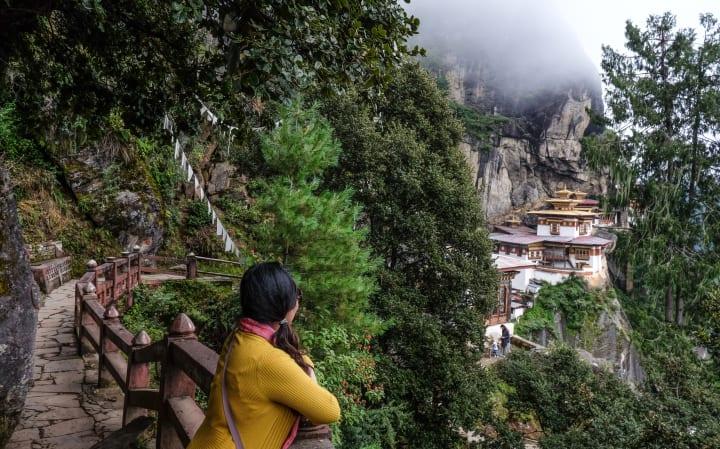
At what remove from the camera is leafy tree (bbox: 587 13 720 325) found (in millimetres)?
20688

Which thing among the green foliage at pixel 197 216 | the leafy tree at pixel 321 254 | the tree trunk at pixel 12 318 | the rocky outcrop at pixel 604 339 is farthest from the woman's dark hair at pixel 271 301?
the rocky outcrop at pixel 604 339

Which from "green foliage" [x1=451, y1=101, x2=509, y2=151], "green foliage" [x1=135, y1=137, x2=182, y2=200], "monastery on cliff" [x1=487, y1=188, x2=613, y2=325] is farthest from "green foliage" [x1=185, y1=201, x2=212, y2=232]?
"green foliage" [x1=451, y1=101, x2=509, y2=151]

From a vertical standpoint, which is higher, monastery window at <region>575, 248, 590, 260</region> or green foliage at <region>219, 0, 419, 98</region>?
green foliage at <region>219, 0, 419, 98</region>

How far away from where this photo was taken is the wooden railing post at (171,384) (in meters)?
2.49

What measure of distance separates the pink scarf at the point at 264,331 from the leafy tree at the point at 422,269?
28.6 feet

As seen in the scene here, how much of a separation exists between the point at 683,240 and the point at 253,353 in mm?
24975

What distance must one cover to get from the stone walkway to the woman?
2973 mm

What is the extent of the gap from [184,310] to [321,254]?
3.93 meters

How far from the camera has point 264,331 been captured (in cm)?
156

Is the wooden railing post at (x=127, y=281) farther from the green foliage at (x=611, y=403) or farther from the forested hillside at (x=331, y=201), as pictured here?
the green foliage at (x=611, y=403)

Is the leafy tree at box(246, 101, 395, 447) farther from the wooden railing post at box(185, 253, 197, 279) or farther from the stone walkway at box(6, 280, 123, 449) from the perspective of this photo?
the wooden railing post at box(185, 253, 197, 279)

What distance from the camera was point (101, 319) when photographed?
481 cm

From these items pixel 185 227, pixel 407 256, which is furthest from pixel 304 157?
pixel 185 227

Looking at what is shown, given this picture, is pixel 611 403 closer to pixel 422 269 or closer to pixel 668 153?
pixel 422 269
